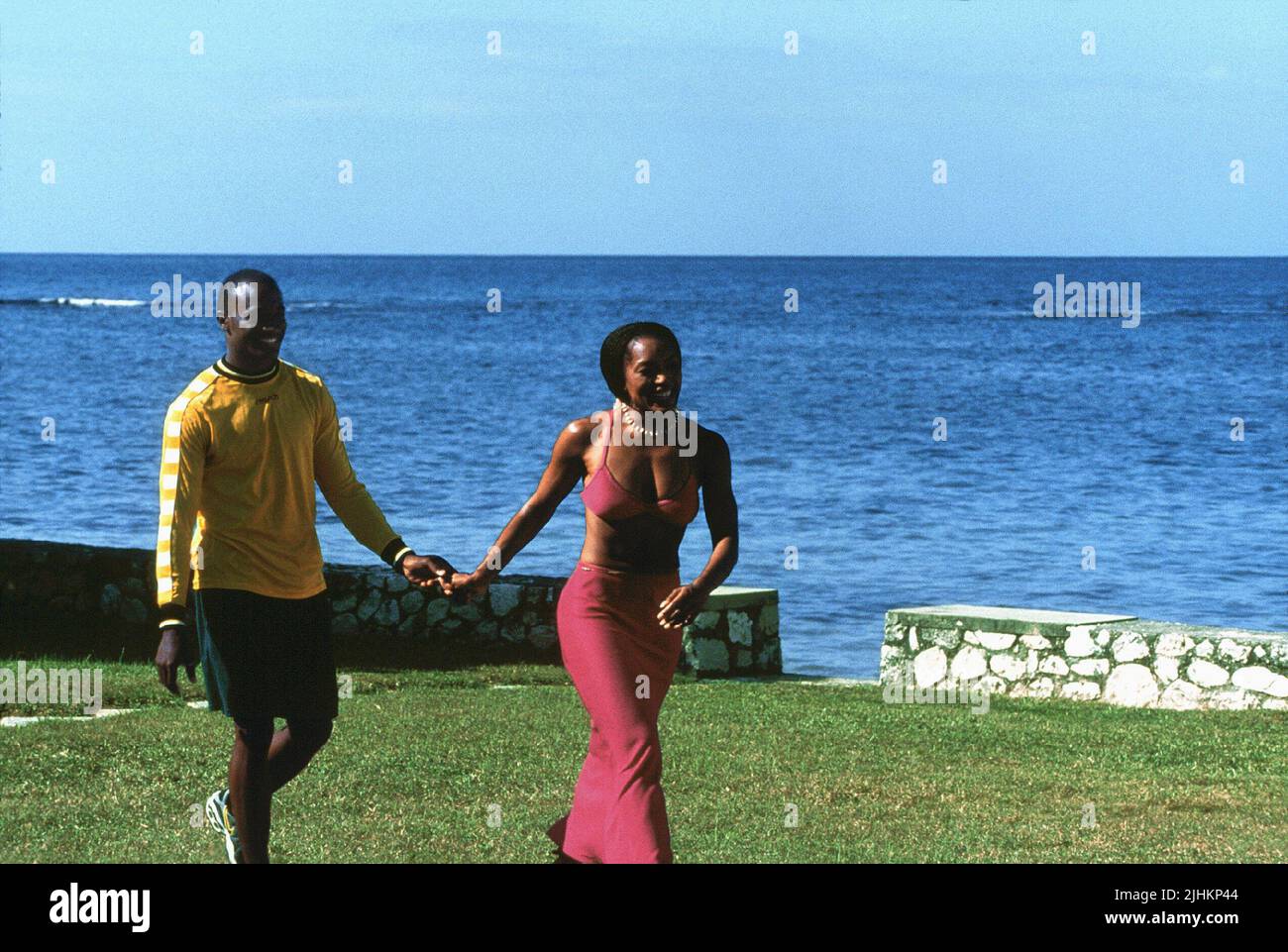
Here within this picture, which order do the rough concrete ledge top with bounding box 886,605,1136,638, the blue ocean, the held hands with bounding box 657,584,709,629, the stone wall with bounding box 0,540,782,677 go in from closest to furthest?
the held hands with bounding box 657,584,709,629, the rough concrete ledge top with bounding box 886,605,1136,638, the stone wall with bounding box 0,540,782,677, the blue ocean

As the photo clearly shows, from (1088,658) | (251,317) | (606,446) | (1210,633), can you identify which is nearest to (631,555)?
(606,446)

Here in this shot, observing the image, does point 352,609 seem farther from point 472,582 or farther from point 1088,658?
point 472,582

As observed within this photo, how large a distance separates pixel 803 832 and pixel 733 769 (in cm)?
174

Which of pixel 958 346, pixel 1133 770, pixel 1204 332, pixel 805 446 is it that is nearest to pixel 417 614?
pixel 1133 770

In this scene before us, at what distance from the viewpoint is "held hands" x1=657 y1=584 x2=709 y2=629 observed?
6328mm

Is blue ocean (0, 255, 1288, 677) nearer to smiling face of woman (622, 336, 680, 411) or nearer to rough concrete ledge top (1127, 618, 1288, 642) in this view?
rough concrete ledge top (1127, 618, 1288, 642)

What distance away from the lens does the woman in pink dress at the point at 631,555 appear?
6.36 meters

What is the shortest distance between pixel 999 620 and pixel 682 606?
8998 mm

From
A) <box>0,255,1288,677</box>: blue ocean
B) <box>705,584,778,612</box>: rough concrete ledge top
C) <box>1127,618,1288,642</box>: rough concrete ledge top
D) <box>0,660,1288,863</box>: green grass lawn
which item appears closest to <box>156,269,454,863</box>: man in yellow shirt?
<box>0,660,1288,863</box>: green grass lawn

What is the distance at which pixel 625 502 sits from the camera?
6461 mm

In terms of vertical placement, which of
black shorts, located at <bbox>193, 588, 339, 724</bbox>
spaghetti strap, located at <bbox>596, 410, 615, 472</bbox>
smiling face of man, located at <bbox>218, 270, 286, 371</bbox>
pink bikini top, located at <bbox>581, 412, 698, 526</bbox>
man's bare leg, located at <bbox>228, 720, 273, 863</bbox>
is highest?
smiling face of man, located at <bbox>218, 270, 286, 371</bbox>

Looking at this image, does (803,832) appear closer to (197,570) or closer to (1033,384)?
(197,570)

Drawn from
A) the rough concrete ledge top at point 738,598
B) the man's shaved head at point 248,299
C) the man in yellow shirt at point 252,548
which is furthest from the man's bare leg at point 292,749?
the rough concrete ledge top at point 738,598

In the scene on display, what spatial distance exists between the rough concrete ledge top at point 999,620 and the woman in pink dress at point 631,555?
8.54m
